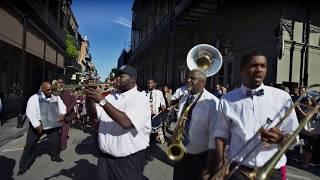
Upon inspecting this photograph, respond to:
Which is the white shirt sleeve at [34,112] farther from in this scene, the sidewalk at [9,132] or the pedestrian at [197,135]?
the pedestrian at [197,135]

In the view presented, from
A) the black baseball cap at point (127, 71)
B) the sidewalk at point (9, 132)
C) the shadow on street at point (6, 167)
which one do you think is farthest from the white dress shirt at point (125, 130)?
the sidewalk at point (9, 132)

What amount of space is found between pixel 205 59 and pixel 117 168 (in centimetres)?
342

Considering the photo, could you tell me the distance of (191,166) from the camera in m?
4.20

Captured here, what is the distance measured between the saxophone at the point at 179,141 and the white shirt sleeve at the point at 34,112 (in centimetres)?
380

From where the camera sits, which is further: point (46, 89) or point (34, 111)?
point (46, 89)

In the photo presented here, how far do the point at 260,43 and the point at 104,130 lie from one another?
10.9m

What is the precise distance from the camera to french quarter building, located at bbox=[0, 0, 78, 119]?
47.4 ft

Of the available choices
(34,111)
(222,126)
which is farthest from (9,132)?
(222,126)

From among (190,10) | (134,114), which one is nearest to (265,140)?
(134,114)

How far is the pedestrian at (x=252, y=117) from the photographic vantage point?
2910mm

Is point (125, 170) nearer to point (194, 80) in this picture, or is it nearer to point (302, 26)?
point (194, 80)

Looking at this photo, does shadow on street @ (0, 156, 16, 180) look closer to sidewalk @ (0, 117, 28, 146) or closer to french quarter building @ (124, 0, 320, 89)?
sidewalk @ (0, 117, 28, 146)

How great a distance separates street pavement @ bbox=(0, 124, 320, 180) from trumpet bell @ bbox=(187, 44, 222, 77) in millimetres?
2043

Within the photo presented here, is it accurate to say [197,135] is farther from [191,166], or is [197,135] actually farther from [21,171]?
[21,171]
